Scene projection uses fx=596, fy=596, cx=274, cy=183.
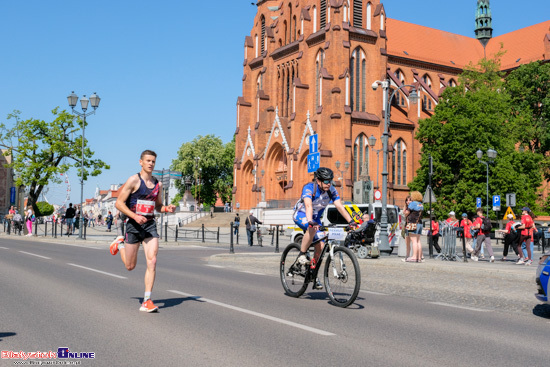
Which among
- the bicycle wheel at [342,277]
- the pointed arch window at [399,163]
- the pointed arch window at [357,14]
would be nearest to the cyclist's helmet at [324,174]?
the bicycle wheel at [342,277]

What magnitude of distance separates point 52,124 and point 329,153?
27.2 metres

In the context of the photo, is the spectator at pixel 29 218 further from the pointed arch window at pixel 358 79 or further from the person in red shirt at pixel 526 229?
the pointed arch window at pixel 358 79

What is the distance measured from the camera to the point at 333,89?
5634cm

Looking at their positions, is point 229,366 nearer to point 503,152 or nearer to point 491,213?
point 491,213

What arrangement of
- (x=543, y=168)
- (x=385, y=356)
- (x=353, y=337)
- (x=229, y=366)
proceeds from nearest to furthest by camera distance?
(x=229, y=366) → (x=385, y=356) → (x=353, y=337) → (x=543, y=168)

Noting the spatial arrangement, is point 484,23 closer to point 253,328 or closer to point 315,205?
point 315,205

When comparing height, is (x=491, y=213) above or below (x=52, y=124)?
below

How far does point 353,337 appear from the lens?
578 cm

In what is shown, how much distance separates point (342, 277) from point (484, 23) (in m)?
86.0

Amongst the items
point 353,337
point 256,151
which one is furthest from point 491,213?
point 353,337

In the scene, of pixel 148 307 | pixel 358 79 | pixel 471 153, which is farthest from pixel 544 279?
pixel 358 79

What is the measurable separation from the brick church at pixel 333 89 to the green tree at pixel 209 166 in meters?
20.4

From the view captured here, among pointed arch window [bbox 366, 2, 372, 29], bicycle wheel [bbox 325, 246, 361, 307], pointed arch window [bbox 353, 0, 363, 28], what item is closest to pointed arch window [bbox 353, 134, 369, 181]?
pointed arch window [bbox 353, 0, 363, 28]

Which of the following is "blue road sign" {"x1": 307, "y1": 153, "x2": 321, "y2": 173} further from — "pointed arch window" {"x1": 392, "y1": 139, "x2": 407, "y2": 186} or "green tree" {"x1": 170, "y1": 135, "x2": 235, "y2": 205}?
"green tree" {"x1": 170, "y1": 135, "x2": 235, "y2": 205}
